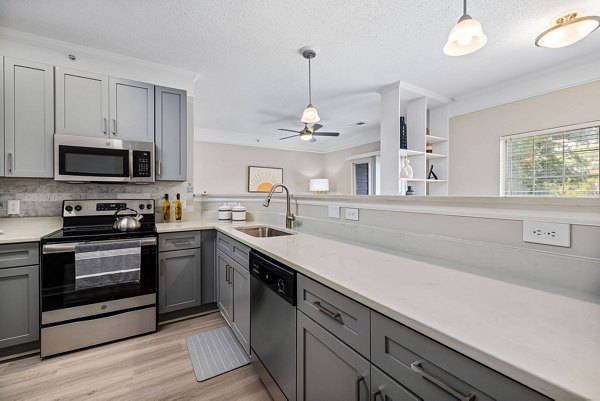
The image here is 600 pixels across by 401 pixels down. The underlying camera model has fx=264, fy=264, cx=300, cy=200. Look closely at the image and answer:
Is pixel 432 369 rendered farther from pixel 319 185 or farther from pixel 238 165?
pixel 319 185

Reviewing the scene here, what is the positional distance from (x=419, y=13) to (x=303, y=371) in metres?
2.64

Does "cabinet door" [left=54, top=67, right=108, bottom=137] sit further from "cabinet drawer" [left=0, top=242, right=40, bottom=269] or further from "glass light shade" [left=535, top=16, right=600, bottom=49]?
"glass light shade" [left=535, top=16, right=600, bottom=49]

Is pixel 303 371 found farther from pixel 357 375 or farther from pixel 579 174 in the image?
pixel 579 174

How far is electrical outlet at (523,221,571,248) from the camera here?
0.90 meters

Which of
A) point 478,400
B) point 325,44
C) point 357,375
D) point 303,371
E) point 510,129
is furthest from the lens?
point 510,129

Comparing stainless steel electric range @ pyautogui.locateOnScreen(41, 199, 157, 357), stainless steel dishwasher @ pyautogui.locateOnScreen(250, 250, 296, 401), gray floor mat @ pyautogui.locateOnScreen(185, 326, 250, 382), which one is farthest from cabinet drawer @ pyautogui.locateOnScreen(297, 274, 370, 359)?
stainless steel electric range @ pyautogui.locateOnScreen(41, 199, 157, 357)

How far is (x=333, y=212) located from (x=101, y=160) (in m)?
2.19

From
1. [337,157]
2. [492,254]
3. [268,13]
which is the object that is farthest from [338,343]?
[337,157]

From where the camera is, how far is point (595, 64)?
9.23ft

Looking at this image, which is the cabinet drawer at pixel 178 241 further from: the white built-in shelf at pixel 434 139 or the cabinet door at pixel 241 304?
the white built-in shelf at pixel 434 139

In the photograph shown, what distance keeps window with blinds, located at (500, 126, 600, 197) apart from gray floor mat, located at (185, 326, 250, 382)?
12.5 feet

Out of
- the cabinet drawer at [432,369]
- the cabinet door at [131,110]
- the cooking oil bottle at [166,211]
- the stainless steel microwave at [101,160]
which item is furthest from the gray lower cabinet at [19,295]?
the cabinet drawer at [432,369]

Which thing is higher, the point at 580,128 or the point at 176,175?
the point at 580,128

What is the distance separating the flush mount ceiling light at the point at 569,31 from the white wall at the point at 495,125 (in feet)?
4.58
